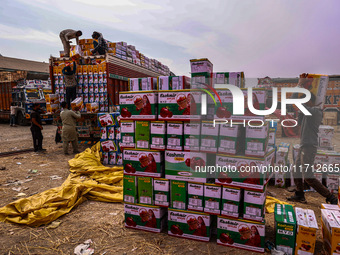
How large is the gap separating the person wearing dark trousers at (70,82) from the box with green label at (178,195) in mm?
7444

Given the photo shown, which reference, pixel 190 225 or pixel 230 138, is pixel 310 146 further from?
pixel 190 225

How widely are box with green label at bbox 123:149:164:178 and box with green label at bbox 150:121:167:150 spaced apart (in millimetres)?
109

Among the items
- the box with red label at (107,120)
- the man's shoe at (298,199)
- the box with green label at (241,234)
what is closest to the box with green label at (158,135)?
the box with green label at (241,234)

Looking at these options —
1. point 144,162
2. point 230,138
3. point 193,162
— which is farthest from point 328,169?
point 144,162

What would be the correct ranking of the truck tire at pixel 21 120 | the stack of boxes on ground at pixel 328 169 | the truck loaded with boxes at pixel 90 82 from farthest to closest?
1. the truck tire at pixel 21 120
2. the truck loaded with boxes at pixel 90 82
3. the stack of boxes on ground at pixel 328 169

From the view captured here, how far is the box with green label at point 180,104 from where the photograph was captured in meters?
3.63

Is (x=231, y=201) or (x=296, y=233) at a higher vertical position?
(x=231, y=201)

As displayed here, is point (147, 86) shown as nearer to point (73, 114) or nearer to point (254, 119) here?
point (254, 119)

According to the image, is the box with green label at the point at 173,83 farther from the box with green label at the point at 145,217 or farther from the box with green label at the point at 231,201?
the box with green label at the point at 145,217

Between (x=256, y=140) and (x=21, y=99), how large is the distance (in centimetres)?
1937

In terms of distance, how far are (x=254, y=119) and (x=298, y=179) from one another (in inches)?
107

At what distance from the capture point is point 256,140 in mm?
3316

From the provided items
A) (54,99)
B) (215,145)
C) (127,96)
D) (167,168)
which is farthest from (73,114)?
(215,145)

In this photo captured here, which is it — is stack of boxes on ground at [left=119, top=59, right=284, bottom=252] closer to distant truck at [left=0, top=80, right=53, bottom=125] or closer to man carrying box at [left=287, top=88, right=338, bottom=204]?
man carrying box at [left=287, top=88, right=338, bottom=204]
